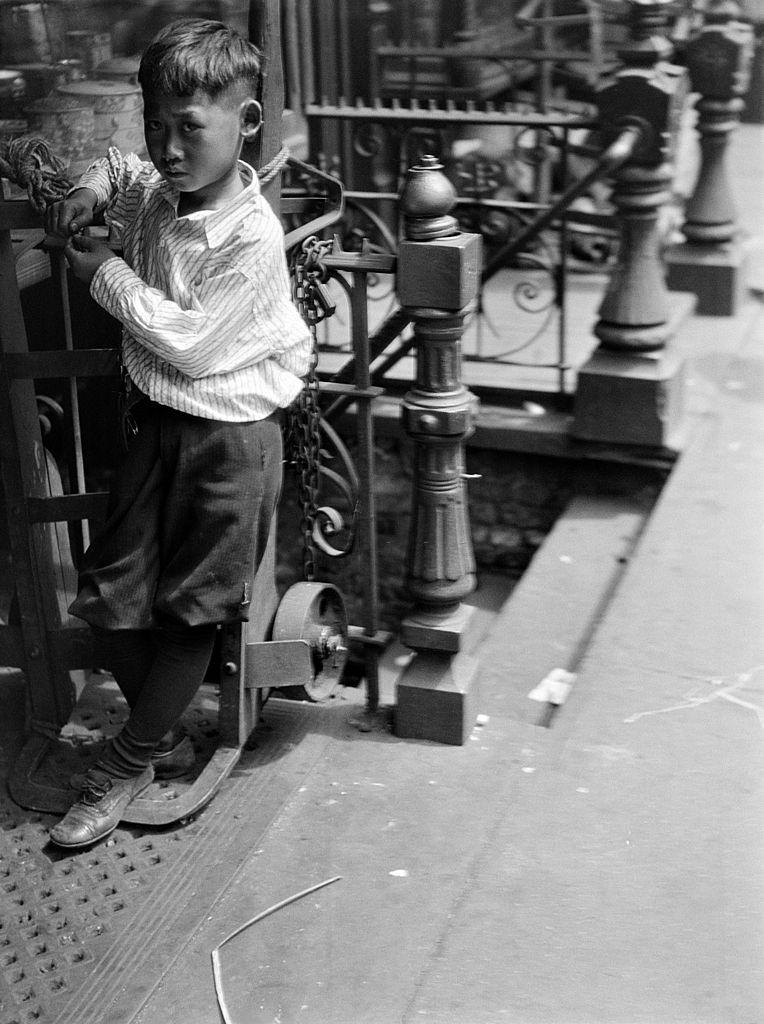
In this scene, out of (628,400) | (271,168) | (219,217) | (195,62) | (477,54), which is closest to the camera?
(195,62)

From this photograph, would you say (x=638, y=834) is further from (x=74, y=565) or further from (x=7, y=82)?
(x=7, y=82)

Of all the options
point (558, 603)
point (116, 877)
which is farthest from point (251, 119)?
point (558, 603)

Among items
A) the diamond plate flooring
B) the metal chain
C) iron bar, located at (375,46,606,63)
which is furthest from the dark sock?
iron bar, located at (375,46,606,63)

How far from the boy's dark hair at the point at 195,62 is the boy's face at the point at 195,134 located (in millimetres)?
20

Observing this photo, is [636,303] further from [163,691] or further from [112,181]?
[163,691]

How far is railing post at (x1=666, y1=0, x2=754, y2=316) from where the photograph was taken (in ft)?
21.5

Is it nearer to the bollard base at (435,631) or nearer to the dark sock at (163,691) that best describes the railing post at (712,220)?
the bollard base at (435,631)

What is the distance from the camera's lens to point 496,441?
5.42m

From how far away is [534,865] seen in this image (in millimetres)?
2855

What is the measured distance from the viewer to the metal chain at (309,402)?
311 centimetres

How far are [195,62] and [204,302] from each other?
49 centimetres

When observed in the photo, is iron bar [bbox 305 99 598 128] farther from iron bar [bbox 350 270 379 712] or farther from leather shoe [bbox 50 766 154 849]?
leather shoe [bbox 50 766 154 849]

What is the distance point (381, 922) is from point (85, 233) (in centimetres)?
168

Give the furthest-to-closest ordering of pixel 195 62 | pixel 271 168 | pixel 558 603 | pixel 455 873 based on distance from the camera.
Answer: pixel 558 603
pixel 271 168
pixel 455 873
pixel 195 62
